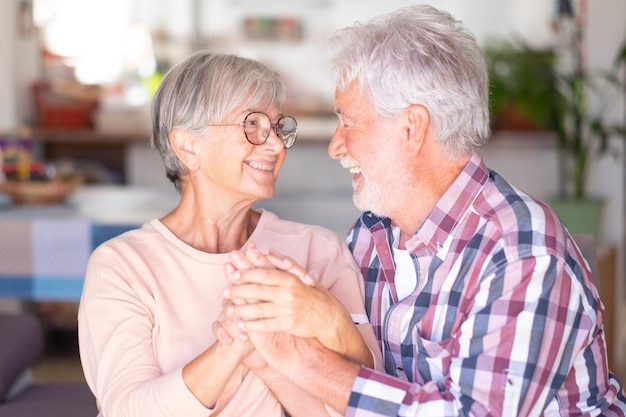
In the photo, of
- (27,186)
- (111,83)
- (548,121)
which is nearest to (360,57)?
(27,186)

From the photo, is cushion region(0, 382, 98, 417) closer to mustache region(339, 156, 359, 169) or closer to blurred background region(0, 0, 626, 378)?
mustache region(339, 156, 359, 169)

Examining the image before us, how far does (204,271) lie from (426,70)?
0.61 m

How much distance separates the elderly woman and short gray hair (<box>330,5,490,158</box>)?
255mm

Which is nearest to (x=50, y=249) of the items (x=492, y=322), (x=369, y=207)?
(x=369, y=207)

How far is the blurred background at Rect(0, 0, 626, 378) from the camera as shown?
436cm

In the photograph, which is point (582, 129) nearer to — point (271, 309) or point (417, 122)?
point (417, 122)

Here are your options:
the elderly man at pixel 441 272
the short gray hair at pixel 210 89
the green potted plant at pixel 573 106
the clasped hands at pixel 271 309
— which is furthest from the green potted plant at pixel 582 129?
the clasped hands at pixel 271 309

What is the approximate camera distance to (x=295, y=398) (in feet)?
5.63

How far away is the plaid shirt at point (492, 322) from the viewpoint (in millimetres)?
1442

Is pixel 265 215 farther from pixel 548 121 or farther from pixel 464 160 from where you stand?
pixel 548 121

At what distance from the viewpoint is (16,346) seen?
2373mm

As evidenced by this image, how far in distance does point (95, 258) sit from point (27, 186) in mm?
2130

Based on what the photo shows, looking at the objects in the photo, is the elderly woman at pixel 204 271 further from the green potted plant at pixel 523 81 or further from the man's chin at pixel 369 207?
the green potted plant at pixel 523 81

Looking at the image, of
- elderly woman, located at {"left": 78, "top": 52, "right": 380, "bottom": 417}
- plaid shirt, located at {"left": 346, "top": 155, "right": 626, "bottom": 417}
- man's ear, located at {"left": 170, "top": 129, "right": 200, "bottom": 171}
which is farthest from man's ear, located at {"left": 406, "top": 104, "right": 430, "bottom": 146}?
man's ear, located at {"left": 170, "top": 129, "right": 200, "bottom": 171}
